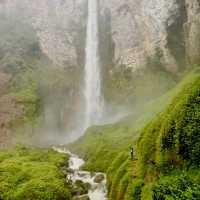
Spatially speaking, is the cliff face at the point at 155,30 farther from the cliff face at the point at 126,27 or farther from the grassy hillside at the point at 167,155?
the grassy hillside at the point at 167,155

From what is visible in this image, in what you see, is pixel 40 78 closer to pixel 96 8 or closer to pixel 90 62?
pixel 90 62

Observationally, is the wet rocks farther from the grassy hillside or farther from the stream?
the grassy hillside

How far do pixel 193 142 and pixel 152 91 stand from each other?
55147mm

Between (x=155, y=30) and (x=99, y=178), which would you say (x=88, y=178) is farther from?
(x=155, y=30)

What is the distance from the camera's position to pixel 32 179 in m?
38.3

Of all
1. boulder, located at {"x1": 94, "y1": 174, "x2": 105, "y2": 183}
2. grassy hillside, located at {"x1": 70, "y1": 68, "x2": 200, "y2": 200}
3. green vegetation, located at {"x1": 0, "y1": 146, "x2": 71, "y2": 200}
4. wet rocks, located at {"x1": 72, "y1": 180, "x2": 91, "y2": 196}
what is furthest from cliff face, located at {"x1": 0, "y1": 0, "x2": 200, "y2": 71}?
grassy hillside, located at {"x1": 70, "y1": 68, "x2": 200, "y2": 200}

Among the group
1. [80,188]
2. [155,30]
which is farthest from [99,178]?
[155,30]

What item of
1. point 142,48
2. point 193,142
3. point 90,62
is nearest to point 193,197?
point 193,142

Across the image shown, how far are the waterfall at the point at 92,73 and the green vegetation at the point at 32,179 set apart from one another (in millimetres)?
31444

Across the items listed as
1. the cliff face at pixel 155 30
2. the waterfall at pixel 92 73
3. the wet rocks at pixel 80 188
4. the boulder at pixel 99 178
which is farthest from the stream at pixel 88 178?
the cliff face at pixel 155 30

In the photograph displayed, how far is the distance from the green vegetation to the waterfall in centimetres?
3144

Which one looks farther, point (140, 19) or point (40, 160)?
point (140, 19)

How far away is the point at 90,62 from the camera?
3536 inches

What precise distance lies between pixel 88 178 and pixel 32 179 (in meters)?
6.10
